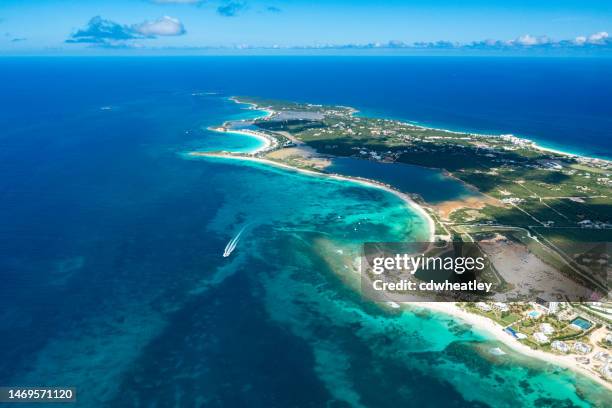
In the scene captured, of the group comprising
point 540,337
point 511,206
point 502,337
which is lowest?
point 502,337

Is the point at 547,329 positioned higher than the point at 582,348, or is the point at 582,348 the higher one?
the point at 547,329

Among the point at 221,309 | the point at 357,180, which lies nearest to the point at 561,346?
the point at 221,309

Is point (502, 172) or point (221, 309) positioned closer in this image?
point (221, 309)

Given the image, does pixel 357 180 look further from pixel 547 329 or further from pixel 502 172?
pixel 547 329

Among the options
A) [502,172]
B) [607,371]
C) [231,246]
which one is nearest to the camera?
[607,371]

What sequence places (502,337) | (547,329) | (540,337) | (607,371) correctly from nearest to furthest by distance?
(607,371), (540,337), (502,337), (547,329)
